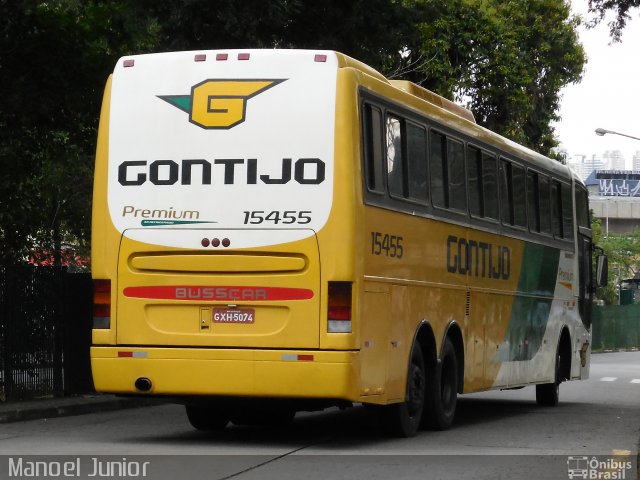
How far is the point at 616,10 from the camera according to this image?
17281 mm

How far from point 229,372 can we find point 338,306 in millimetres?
1101

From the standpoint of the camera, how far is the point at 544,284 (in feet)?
66.4

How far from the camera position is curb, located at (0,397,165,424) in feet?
53.2

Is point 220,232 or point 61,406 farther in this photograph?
point 61,406

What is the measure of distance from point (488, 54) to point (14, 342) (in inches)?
854

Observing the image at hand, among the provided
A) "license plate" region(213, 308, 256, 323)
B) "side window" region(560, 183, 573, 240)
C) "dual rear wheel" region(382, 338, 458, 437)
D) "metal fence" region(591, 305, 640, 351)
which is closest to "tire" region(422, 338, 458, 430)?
"dual rear wheel" region(382, 338, 458, 437)

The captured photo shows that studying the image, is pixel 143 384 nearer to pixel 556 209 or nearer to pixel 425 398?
pixel 425 398

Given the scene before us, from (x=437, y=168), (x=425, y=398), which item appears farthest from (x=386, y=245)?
(x=425, y=398)

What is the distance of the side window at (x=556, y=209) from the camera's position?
20.7 metres

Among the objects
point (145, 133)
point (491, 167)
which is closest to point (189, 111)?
point (145, 133)

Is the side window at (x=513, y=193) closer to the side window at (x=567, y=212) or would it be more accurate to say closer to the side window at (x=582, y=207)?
the side window at (x=567, y=212)

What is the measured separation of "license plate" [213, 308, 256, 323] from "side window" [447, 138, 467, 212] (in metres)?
3.57

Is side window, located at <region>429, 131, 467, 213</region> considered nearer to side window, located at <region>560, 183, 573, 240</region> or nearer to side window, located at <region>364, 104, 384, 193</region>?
side window, located at <region>364, 104, 384, 193</region>

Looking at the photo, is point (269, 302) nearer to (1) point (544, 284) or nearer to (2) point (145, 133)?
(2) point (145, 133)
